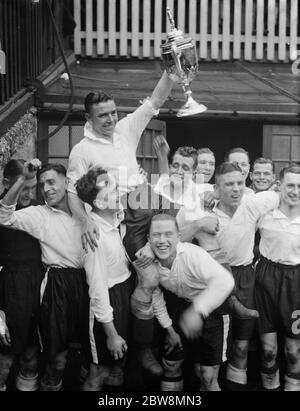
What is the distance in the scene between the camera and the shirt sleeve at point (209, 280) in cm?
361

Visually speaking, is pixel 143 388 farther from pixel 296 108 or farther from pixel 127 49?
pixel 127 49

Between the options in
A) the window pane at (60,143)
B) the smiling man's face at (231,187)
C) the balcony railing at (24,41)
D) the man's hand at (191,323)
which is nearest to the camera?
the man's hand at (191,323)

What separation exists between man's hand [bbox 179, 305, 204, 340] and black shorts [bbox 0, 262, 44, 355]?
2.63ft

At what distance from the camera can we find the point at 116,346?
3.74m

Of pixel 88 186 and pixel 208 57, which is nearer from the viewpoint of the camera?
pixel 88 186

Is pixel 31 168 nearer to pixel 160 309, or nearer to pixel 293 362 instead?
pixel 160 309

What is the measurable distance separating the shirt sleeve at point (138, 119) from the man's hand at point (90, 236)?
25.7 inches

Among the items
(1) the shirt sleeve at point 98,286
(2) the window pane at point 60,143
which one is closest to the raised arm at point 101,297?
(1) the shirt sleeve at point 98,286

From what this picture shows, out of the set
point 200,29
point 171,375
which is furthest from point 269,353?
point 200,29

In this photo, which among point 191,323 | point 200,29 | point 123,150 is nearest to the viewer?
point 191,323

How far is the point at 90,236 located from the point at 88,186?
0.87 ft

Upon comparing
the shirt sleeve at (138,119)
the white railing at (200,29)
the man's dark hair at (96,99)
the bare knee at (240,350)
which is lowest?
the bare knee at (240,350)

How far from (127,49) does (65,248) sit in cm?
276

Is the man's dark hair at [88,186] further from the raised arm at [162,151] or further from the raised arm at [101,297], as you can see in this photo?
the raised arm at [162,151]
